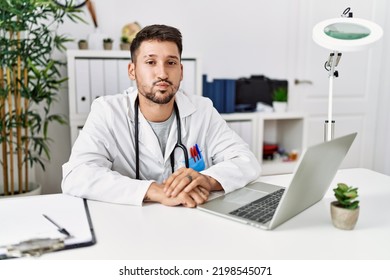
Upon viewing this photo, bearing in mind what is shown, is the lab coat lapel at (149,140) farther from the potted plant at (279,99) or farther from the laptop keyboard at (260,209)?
the potted plant at (279,99)

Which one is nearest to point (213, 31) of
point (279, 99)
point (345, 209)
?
point (279, 99)

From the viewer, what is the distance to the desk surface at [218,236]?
0.77 metres

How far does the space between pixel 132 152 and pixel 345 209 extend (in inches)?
32.2

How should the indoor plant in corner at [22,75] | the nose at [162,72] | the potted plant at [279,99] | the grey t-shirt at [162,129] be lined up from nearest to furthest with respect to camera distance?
the nose at [162,72] < the grey t-shirt at [162,129] < the indoor plant in corner at [22,75] < the potted plant at [279,99]

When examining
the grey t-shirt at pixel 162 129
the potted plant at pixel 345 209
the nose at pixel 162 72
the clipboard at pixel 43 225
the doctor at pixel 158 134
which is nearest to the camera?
the clipboard at pixel 43 225

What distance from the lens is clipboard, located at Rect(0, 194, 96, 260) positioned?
769mm

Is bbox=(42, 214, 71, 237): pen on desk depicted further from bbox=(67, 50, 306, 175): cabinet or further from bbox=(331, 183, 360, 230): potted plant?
bbox=(67, 50, 306, 175): cabinet

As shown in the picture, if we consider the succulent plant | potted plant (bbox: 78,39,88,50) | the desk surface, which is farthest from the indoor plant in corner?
the succulent plant

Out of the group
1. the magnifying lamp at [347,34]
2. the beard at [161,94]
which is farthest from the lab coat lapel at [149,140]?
the magnifying lamp at [347,34]

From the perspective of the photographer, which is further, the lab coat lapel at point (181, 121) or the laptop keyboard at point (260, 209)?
the lab coat lapel at point (181, 121)

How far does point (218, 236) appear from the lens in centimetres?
85

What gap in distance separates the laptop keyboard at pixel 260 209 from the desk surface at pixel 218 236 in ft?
0.13

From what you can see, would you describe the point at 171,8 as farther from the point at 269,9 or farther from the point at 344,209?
the point at 344,209

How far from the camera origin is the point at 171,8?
9.43 ft
